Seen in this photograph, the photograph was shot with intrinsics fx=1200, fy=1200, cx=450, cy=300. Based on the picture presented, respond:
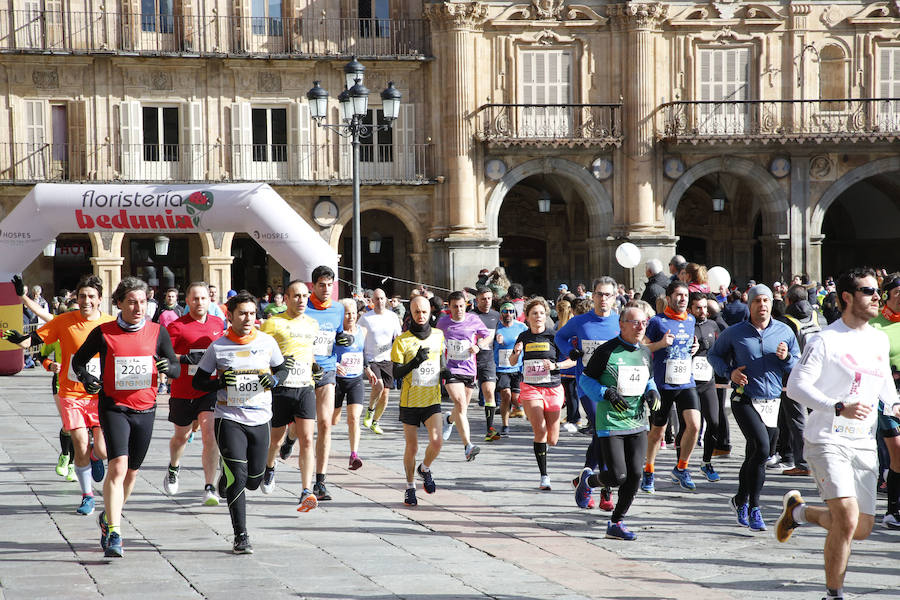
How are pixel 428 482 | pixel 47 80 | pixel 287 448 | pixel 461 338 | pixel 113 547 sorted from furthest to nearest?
1. pixel 47 80
2. pixel 461 338
3. pixel 287 448
4. pixel 428 482
5. pixel 113 547

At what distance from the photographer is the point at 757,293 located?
9.67m

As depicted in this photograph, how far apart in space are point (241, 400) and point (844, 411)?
3897mm

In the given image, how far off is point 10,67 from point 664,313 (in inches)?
915

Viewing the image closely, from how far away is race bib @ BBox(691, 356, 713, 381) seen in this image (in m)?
11.0

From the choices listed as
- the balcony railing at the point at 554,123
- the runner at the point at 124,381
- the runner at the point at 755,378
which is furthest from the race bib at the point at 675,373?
the balcony railing at the point at 554,123

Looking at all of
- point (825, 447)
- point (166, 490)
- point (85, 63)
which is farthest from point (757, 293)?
point (85, 63)

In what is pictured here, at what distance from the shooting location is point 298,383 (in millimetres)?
9570

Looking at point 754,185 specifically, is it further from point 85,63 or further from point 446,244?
point 85,63

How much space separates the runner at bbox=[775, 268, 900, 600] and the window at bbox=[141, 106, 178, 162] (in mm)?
25524

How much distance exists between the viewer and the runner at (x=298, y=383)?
9.56 meters

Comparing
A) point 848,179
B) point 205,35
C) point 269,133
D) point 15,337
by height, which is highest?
point 205,35

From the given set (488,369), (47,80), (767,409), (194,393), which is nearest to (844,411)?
(767,409)

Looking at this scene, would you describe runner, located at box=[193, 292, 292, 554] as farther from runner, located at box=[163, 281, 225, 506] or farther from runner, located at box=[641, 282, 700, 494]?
runner, located at box=[641, 282, 700, 494]

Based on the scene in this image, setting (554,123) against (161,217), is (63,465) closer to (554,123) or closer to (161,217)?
(161,217)
